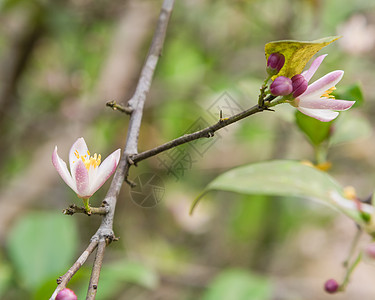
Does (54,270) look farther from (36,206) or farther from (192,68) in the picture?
(192,68)

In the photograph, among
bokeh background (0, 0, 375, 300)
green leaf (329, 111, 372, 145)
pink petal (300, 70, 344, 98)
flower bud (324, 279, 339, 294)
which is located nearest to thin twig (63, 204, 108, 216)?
pink petal (300, 70, 344, 98)

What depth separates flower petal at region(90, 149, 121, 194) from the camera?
45 centimetres

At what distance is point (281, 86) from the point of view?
421 mm

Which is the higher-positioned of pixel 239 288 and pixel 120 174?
pixel 120 174

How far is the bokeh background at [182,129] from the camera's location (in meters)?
1.54

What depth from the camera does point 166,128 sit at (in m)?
1.89

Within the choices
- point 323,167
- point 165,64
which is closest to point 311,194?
point 323,167

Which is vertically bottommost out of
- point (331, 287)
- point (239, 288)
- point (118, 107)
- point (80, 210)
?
point (239, 288)

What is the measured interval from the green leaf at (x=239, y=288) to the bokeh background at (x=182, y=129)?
0.19m

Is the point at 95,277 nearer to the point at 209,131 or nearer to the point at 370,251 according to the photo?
the point at 209,131

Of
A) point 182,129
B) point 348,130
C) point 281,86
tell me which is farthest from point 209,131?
point 182,129

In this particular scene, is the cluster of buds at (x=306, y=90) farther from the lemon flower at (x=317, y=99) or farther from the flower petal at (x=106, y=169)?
the flower petal at (x=106, y=169)

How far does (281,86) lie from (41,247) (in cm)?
90

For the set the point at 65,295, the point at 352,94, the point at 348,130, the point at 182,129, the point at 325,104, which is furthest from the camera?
the point at 182,129
